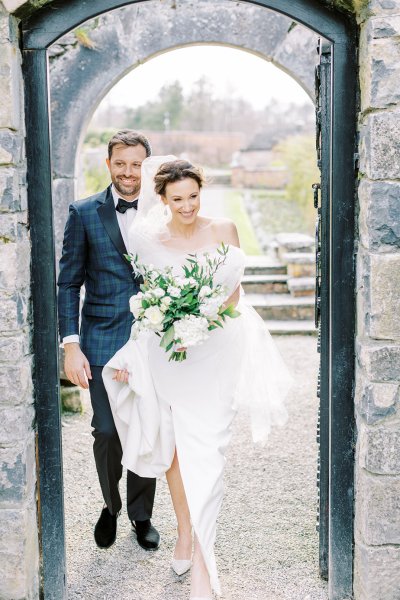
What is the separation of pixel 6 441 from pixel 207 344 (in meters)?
1.09

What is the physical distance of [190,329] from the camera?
10.6 ft

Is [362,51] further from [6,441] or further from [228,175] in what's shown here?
[228,175]

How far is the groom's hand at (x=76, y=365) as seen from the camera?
3.56 meters

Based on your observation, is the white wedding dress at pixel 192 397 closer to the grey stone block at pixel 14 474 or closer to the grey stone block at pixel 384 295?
the grey stone block at pixel 14 474

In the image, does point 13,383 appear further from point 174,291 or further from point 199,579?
point 199,579

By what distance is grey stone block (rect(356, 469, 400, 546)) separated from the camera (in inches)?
116

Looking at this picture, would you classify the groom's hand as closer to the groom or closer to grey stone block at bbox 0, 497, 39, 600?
the groom

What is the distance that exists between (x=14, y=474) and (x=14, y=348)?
528mm

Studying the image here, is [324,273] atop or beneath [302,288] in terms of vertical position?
atop

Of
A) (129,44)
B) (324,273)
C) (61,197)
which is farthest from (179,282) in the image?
(129,44)

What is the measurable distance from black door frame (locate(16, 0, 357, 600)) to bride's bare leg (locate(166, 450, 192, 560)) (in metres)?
0.63

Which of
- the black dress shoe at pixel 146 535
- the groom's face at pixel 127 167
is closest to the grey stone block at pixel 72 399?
the black dress shoe at pixel 146 535

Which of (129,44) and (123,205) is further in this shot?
(129,44)

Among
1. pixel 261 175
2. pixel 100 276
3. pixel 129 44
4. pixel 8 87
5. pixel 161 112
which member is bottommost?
pixel 100 276
